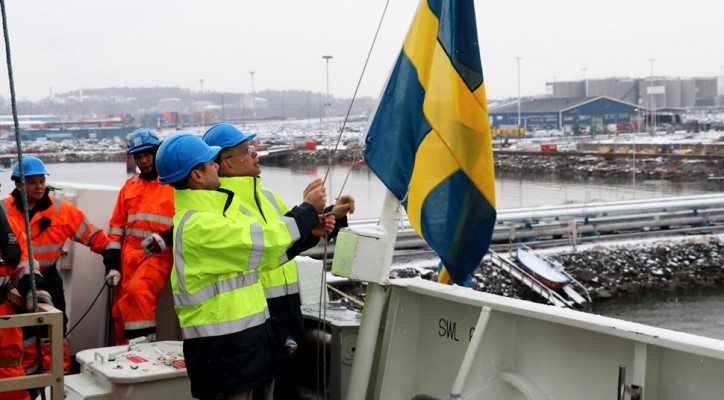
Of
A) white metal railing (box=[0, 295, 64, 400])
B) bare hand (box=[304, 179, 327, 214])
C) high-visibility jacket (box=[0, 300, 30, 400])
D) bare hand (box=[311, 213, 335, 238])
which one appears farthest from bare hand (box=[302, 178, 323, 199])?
high-visibility jacket (box=[0, 300, 30, 400])

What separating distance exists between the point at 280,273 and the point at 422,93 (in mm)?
1156

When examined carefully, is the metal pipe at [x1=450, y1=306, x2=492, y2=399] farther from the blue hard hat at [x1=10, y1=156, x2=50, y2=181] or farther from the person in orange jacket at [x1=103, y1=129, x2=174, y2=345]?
the blue hard hat at [x1=10, y1=156, x2=50, y2=181]

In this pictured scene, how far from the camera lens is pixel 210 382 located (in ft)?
13.7

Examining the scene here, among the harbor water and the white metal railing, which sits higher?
the white metal railing

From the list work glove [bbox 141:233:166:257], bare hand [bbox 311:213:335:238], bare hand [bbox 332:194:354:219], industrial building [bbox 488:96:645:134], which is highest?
bare hand [bbox 332:194:354:219]

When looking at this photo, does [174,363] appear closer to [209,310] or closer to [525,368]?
[209,310]

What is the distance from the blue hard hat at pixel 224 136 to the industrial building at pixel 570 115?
9265 cm

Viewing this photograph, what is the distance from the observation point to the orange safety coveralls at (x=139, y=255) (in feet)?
19.0

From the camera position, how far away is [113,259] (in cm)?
621

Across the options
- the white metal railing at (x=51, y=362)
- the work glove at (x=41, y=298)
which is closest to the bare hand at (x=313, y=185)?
the white metal railing at (x=51, y=362)

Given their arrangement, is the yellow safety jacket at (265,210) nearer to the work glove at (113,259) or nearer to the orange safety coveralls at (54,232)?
the work glove at (113,259)

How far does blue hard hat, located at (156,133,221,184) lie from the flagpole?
1.01 meters

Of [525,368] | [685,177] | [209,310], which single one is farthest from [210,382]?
[685,177]

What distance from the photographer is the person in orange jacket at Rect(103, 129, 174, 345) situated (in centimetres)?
584
